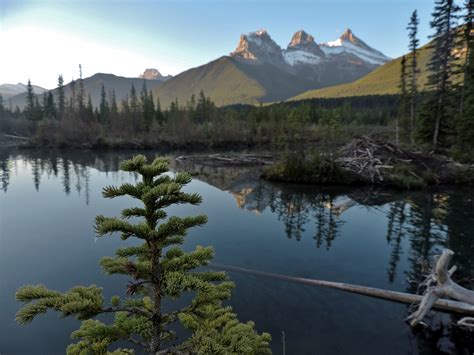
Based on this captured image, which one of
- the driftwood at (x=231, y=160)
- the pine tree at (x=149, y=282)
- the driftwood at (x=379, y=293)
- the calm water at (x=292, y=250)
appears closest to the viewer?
the pine tree at (x=149, y=282)

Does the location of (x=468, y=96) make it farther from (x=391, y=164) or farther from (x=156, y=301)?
(x=156, y=301)

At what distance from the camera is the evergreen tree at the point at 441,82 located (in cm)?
2844

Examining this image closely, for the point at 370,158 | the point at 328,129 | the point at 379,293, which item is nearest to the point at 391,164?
the point at 370,158

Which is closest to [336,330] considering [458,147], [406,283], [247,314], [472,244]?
[247,314]

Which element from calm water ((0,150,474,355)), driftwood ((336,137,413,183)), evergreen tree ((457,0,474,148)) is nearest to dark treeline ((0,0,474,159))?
evergreen tree ((457,0,474,148))

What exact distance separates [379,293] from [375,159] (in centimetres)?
1989

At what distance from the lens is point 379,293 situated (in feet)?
28.2

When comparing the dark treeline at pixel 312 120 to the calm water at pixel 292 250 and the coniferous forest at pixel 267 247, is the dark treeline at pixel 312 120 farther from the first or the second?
the calm water at pixel 292 250

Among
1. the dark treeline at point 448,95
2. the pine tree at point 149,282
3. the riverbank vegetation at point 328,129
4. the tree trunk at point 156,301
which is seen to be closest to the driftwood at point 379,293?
the pine tree at point 149,282

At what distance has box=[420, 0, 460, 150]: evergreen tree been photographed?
28438 mm

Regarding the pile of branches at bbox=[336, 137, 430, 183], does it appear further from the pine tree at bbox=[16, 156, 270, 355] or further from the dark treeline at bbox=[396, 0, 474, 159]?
the pine tree at bbox=[16, 156, 270, 355]

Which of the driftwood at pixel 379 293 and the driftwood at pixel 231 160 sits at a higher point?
the driftwood at pixel 231 160

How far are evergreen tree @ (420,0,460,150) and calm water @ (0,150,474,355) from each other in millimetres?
10917

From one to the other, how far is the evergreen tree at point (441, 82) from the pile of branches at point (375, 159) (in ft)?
19.0
